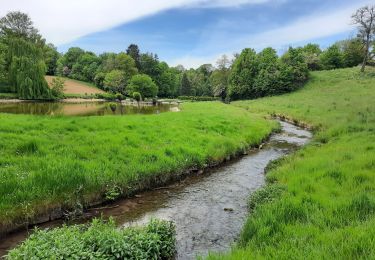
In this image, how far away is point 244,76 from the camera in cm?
7969

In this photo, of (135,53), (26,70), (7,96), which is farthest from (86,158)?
(135,53)

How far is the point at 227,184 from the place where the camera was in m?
12.9

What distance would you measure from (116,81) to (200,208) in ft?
314

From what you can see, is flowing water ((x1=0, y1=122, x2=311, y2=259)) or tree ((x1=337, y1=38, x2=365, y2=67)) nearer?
Answer: flowing water ((x1=0, y1=122, x2=311, y2=259))

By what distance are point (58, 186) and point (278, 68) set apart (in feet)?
238

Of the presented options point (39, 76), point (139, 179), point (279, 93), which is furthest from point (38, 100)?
point (139, 179)

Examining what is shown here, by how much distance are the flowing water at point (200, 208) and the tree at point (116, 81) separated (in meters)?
90.6

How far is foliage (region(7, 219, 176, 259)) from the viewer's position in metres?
5.68

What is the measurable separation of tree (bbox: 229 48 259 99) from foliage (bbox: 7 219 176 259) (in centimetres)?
7405

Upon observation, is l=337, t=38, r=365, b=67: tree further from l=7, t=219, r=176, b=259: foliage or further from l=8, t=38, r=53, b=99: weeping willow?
l=7, t=219, r=176, b=259: foliage

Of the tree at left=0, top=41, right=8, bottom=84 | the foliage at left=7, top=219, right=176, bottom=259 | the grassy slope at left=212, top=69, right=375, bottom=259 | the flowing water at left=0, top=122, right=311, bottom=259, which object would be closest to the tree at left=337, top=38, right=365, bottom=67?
the grassy slope at left=212, top=69, right=375, bottom=259

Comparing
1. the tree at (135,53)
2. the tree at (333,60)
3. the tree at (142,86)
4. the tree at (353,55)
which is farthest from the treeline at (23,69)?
the tree at (353,55)

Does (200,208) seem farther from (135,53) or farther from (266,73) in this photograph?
(135,53)

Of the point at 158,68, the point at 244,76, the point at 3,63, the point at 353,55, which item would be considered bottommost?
the point at 244,76
